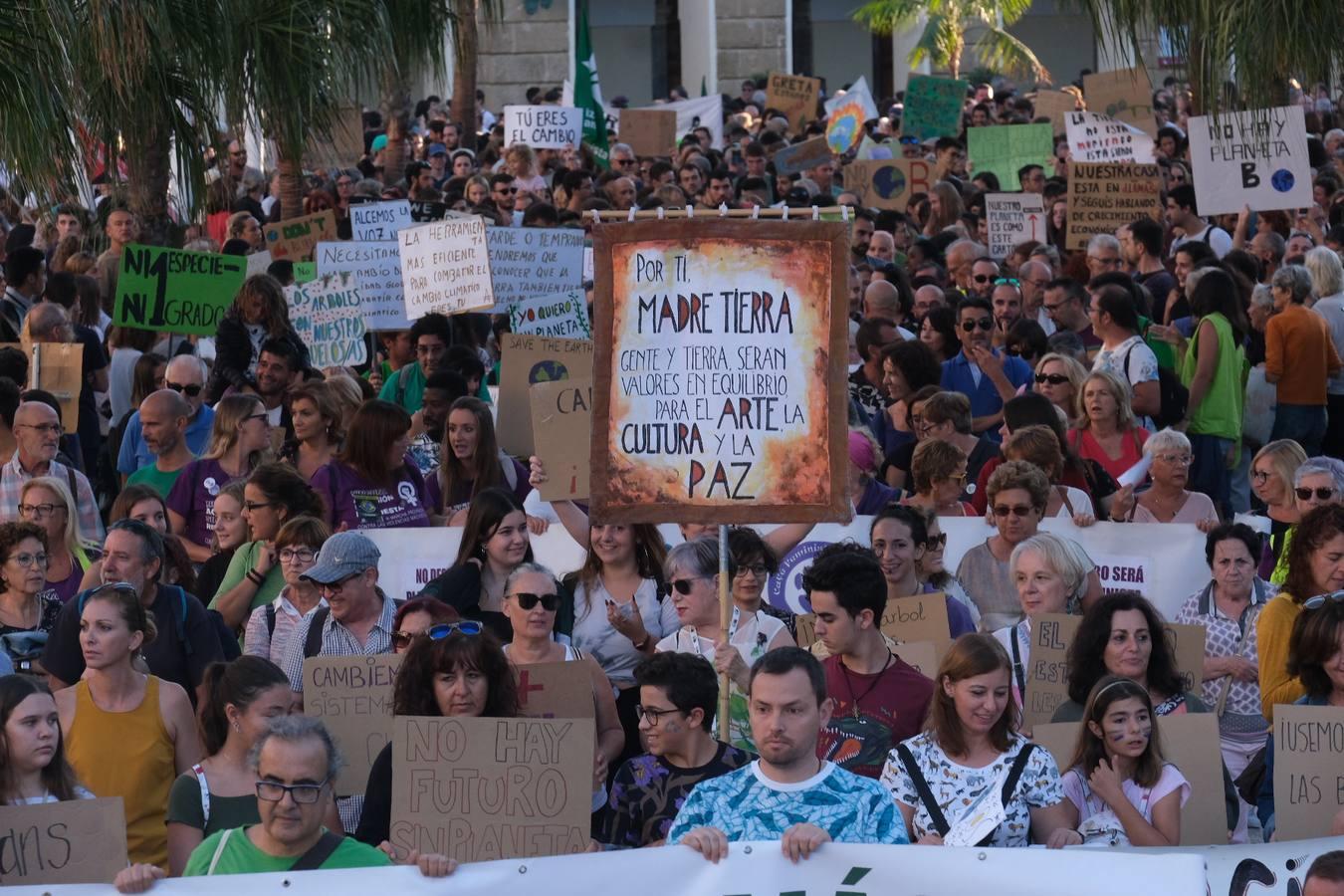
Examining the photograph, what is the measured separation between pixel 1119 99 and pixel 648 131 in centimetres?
512

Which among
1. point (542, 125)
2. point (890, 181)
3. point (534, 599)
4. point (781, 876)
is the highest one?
point (542, 125)

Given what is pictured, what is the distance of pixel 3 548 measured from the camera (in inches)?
278

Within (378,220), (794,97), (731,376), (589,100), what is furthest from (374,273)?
(794,97)

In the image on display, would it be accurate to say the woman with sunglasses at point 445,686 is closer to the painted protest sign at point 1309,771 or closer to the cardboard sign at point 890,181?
the painted protest sign at point 1309,771

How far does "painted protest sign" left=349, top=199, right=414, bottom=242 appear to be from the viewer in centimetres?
1404

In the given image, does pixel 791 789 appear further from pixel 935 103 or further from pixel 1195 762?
pixel 935 103

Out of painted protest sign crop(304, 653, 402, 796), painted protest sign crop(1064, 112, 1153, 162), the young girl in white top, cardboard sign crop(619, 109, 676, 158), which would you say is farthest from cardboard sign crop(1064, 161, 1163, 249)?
the young girl in white top

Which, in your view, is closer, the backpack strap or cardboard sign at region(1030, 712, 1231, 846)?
the backpack strap

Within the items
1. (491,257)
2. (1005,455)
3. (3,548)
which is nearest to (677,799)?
(3,548)

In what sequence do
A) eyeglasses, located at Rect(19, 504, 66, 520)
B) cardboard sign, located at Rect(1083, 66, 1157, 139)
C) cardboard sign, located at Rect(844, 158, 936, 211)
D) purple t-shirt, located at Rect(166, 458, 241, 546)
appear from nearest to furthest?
1. eyeglasses, located at Rect(19, 504, 66, 520)
2. purple t-shirt, located at Rect(166, 458, 241, 546)
3. cardboard sign, located at Rect(844, 158, 936, 211)
4. cardboard sign, located at Rect(1083, 66, 1157, 139)

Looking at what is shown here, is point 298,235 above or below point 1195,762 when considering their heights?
above

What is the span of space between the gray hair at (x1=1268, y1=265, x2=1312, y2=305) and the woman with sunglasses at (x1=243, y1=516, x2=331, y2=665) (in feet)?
20.3

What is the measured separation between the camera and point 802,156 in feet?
69.6

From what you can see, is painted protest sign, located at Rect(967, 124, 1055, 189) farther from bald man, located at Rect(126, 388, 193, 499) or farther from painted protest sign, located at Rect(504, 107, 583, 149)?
bald man, located at Rect(126, 388, 193, 499)
